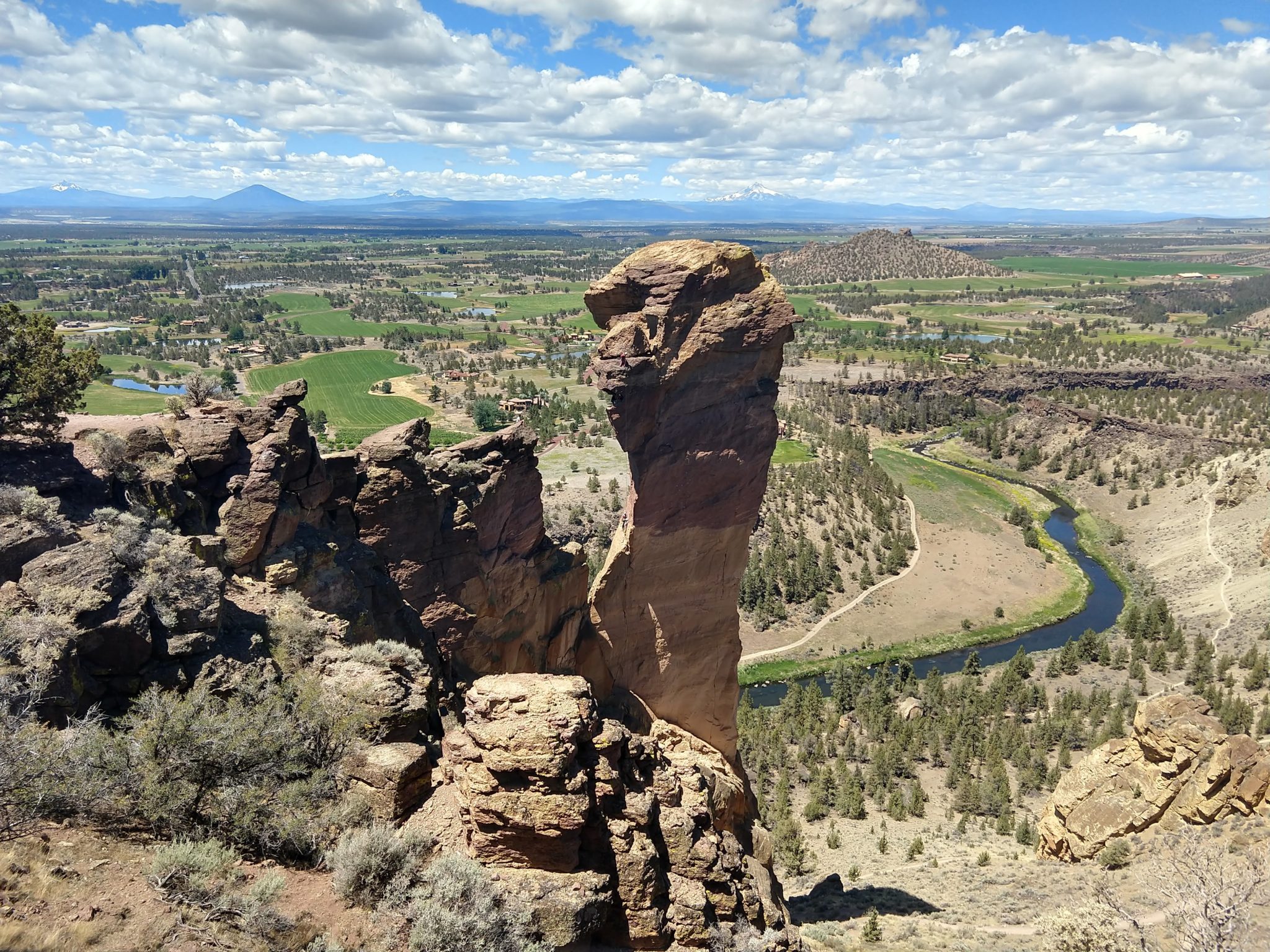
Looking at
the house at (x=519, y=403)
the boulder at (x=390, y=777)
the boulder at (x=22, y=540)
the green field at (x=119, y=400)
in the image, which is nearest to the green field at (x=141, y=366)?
the green field at (x=119, y=400)

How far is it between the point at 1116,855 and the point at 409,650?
2554 cm

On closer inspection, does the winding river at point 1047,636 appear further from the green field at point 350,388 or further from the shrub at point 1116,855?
the green field at point 350,388

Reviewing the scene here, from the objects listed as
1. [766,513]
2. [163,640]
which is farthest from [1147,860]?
[766,513]

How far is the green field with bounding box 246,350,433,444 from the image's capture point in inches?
5020

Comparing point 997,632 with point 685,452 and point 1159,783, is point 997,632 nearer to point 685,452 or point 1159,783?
point 1159,783

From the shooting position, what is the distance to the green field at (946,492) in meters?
95.8

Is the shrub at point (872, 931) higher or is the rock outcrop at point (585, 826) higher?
the rock outcrop at point (585, 826)

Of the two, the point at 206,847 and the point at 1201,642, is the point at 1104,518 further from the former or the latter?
the point at 206,847

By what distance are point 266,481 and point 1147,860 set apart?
3114 centimetres

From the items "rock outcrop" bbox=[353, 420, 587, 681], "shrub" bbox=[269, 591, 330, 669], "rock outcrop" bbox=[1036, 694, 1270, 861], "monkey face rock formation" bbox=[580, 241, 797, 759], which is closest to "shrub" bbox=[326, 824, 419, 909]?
"shrub" bbox=[269, 591, 330, 669]

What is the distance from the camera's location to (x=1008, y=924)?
2422cm

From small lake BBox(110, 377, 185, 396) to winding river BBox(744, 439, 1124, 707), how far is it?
4532 inches

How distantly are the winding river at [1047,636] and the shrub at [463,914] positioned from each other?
50271 millimetres

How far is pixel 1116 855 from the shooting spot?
26.5m
